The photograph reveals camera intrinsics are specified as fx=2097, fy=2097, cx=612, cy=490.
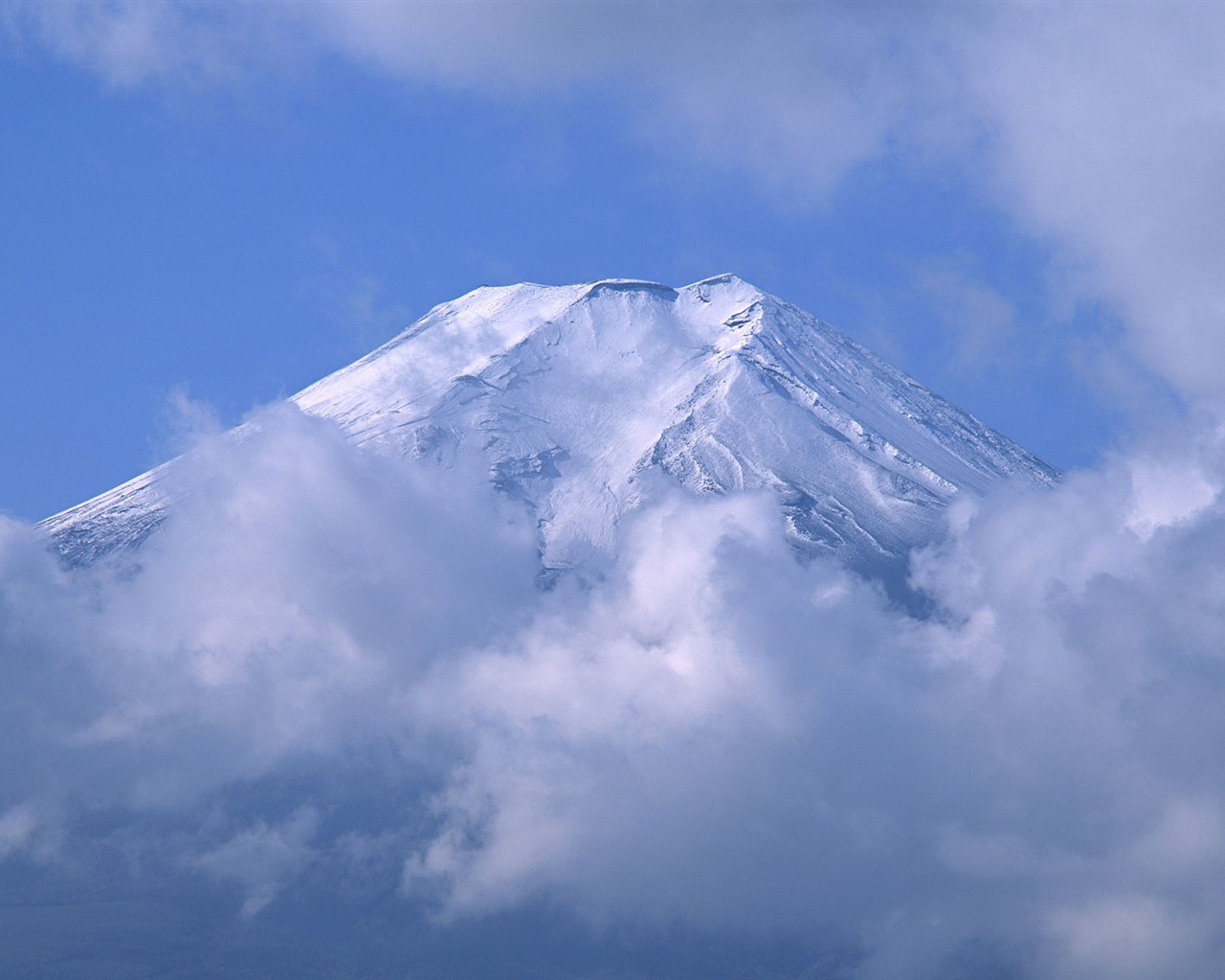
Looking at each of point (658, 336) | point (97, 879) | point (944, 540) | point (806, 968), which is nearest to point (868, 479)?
point (944, 540)

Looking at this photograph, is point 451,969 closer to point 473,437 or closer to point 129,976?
point 129,976

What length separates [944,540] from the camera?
172875mm

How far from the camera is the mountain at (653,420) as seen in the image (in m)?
174

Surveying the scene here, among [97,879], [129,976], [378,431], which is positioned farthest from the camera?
[378,431]

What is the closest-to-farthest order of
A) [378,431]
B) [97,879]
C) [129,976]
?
[129,976] → [97,879] → [378,431]

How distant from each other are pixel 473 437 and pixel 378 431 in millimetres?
8680

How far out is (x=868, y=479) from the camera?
177 meters

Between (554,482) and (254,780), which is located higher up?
(554,482)

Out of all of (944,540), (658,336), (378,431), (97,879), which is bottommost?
(97,879)

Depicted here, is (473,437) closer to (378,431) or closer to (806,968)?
(378,431)

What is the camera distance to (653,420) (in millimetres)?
182000

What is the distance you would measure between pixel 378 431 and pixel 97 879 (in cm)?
4432

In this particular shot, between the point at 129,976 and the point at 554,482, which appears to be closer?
the point at 129,976

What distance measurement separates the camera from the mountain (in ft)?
572
